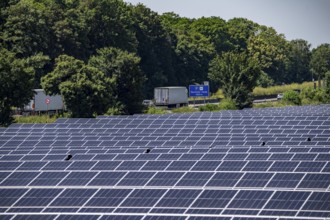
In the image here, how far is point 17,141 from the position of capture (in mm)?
56062

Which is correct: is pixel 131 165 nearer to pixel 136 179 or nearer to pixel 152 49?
pixel 136 179

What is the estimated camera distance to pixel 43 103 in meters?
108

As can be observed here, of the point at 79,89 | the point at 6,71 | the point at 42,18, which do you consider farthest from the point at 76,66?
the point at 42,18

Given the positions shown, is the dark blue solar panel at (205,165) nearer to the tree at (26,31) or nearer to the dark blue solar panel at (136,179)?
the dark blue solar panel at (136,179)

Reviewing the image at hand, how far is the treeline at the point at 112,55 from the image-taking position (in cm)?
9000

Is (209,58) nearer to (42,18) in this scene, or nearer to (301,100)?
(301,100)

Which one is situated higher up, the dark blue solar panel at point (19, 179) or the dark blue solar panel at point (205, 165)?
the dark blue solar panel at point (205, 165)

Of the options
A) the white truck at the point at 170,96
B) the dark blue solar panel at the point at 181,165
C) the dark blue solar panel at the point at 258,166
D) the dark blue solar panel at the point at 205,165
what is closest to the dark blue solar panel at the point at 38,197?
the dark blue solar panel at the point at 181,165

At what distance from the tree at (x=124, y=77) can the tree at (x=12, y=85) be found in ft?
48.6

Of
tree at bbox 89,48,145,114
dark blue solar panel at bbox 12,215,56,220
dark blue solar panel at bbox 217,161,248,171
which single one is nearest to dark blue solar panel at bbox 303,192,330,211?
dark blue solar panel at bbox 217,161,248,171

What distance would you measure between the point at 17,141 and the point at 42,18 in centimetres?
6553

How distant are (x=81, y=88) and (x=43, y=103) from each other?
1901cm

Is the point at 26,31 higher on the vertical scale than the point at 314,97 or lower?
higher

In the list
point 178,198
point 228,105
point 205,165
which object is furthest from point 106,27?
point 178,198
